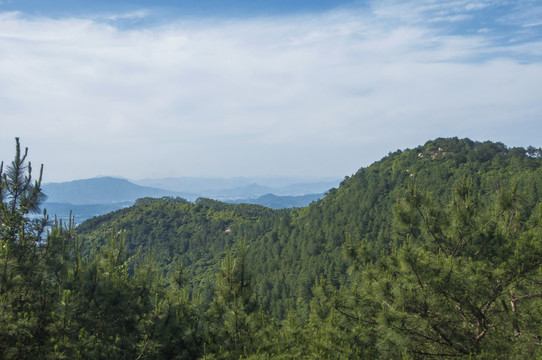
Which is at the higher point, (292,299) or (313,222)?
(292,299)

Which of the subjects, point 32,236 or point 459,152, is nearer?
point 32,236

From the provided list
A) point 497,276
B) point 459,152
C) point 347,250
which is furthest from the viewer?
point 459,152

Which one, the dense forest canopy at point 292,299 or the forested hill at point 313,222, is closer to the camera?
the dense forest canopy at point 292,299

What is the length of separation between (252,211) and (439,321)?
101357 millimetres

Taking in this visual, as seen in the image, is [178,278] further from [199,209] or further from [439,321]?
[199,209]

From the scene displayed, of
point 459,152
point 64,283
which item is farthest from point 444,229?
point 459,152

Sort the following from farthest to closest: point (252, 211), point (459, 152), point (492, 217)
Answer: point (252, 211)
point (459, 152)
point (492, 217)

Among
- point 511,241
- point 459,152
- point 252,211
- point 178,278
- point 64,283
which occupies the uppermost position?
point 459,152

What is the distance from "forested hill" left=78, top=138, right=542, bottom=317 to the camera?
5825cm

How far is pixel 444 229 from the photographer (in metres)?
9.45

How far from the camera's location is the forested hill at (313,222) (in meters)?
58.2

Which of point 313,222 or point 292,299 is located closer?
point 292,299

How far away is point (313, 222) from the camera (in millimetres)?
78125

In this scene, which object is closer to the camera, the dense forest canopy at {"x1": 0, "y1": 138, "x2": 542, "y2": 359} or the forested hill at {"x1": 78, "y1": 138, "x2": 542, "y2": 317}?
the dense forest canopy at {"x1": 0, "y1": 138, "x2": 542, "y2": 359}
